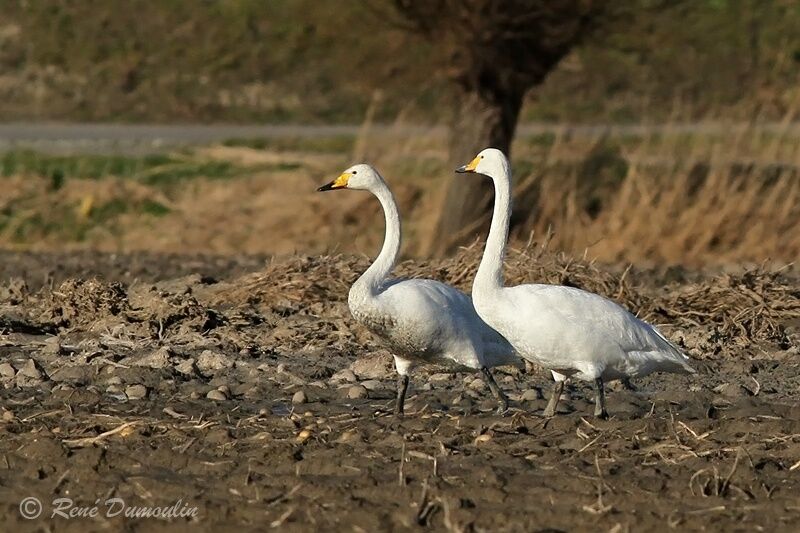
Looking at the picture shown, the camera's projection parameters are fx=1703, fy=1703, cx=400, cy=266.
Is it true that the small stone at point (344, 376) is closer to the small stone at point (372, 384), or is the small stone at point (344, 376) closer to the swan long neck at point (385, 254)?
the small stone at point (372, 384)

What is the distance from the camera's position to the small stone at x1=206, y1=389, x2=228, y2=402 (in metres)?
9.45

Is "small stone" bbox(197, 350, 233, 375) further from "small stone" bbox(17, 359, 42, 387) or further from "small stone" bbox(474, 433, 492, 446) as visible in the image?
"small stone" bbox(474, 433, 492, 446)

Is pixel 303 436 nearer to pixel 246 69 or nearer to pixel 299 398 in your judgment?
pixel 299 398

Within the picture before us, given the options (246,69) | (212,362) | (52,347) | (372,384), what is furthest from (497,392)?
(246,69)

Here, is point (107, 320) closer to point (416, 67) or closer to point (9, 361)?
point (9, 361)

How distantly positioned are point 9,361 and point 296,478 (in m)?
3.85

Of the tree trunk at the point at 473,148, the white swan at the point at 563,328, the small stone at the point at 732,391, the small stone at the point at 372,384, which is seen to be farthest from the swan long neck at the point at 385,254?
the tree trunk at the point at 473,148

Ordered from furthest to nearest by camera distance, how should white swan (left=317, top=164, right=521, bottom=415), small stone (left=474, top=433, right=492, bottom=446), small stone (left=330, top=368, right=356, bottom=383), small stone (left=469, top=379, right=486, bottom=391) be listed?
small stone (left=330, top=368, right=356, bottom=383) < small stone (left=469, top=379, right=486, bottom=391) < white swan (left=317, top=164, right=521, bottom=415) < small stone (left=474, top=433, right=492, bottom=446)

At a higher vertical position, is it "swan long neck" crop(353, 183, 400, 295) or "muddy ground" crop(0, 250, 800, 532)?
"swan long neck" crop(353, 183, 400, 295)

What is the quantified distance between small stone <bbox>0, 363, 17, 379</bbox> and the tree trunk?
7.62m

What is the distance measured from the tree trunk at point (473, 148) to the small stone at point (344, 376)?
694 cm

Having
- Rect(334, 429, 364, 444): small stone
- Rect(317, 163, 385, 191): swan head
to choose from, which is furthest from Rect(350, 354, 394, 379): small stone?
Rect(334, 429, 364, 444): small stone

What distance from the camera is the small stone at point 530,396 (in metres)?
9.78

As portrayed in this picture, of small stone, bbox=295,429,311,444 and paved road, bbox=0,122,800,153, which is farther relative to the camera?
paved road, bbox=0,122,800,153
